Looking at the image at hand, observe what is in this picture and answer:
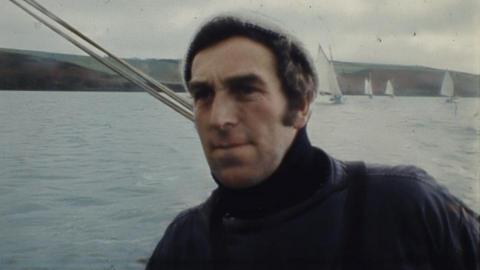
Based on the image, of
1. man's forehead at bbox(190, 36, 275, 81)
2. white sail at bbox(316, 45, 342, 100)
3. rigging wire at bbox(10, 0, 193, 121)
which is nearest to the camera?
man's forehead at bbox(190, 36, 275, 81)

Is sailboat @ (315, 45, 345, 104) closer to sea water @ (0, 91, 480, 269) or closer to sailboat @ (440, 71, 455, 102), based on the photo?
sea water @ (0, 91, 480, 269)

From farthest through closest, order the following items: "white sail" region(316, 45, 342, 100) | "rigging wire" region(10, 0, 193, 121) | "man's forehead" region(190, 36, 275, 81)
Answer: "rigging wire" region(10, 0, 193, 121), "white sail" region(316, 45, 342, 100), "man's forehead" region(190, 36, 275, 81)

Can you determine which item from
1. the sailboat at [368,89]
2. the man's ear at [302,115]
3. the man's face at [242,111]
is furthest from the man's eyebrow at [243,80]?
the sailboat at [368,89]

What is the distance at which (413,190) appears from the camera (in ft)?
3.97

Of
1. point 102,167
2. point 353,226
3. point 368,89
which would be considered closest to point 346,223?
point 353,226

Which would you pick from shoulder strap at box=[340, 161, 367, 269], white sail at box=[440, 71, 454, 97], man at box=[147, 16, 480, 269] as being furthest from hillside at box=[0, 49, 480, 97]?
shoulder strap at box=[340, 161, 367, 269]

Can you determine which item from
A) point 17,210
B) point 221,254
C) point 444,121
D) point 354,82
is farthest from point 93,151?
point 444,121

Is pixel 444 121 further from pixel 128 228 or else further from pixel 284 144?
pixel 128 228

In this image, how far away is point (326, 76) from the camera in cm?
135

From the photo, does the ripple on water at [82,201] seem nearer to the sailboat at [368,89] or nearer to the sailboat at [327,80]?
the sailboat at [327,80]

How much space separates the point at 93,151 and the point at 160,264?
1.27 ft

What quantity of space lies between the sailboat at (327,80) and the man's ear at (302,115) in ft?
0.25

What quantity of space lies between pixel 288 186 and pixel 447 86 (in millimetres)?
607

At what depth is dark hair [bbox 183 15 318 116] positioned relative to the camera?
113cm
